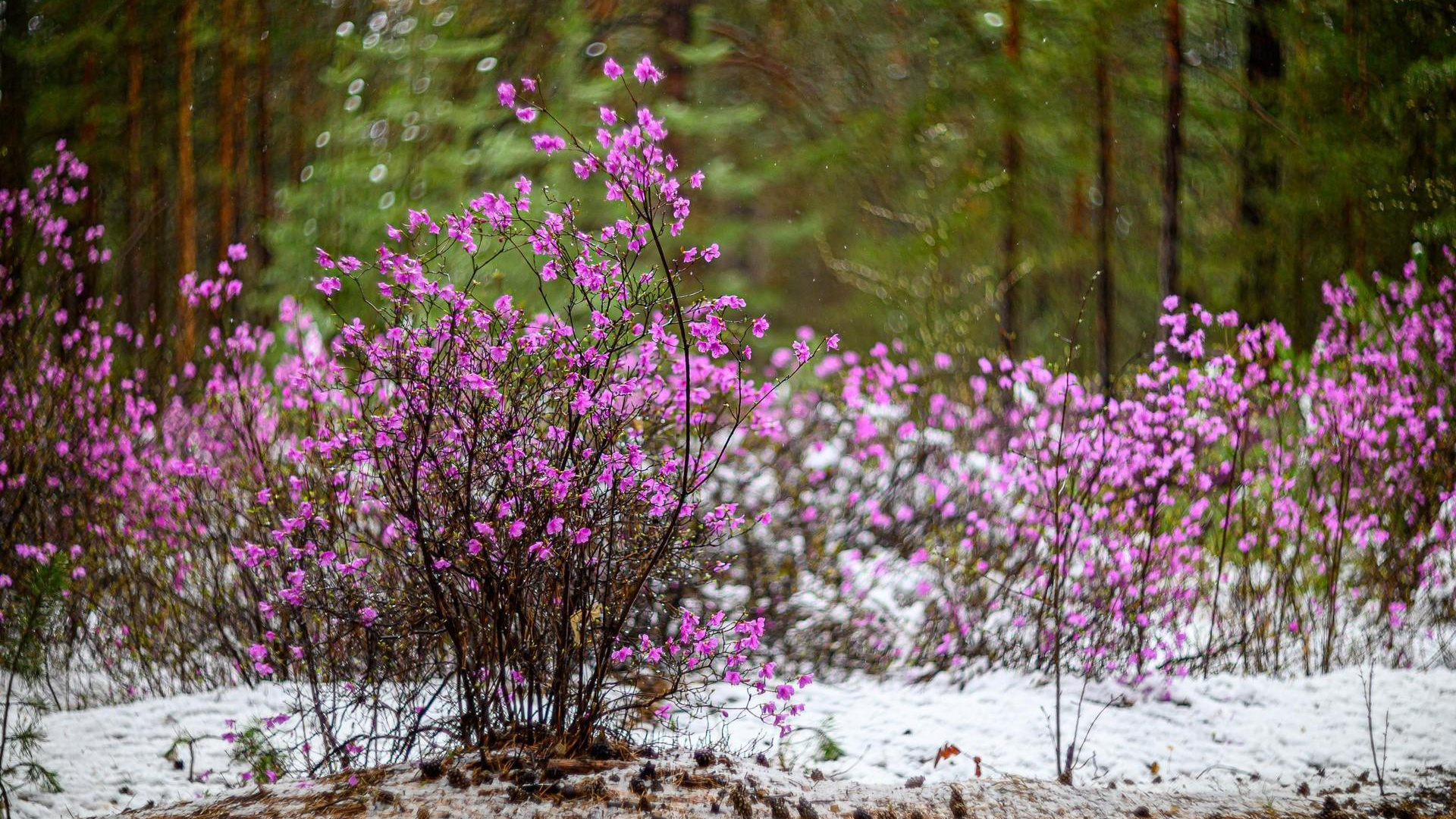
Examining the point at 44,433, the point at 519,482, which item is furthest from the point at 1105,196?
the point at 44,433

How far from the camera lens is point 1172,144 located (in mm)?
6691

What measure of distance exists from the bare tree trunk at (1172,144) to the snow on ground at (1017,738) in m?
3.34

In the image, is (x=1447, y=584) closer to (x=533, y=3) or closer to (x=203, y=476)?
(x=203, y=476)

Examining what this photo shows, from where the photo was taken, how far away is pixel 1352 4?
19.6ft

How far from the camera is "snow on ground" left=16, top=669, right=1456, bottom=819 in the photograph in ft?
10.7

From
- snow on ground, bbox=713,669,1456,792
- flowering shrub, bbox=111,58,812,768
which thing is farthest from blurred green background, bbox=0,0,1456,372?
flowering shrub, bbox=111,58,812,768

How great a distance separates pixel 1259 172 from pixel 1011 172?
2067mm

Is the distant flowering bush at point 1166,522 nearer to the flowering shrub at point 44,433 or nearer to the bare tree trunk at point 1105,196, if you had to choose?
the bare tree trunk at point 1105,196

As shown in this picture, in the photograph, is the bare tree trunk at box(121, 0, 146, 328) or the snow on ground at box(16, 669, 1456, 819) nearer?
the snow on ground at box(16, 669, 1456, 819)

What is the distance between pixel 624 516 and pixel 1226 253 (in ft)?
20.0

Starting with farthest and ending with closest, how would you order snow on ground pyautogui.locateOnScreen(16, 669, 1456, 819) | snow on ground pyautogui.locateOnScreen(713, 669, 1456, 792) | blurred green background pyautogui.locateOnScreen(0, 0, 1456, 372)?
1. blurred green background pyautogui.locateOnScreen(0, 0, 1456, 372)
2. snow on ground pyautogui.locateOnScreen(713, 669, 1456, 792)
3. snow on ground pyautogui.locateOnScreen(16, 669, 1456, 819)

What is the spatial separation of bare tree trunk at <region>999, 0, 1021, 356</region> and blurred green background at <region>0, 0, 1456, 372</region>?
0.04 meters

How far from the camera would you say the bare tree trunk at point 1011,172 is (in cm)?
814

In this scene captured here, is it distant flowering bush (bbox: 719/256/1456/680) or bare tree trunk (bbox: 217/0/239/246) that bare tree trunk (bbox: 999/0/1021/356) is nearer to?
distant flowering bush (bbox: 719/256/1456/680)
